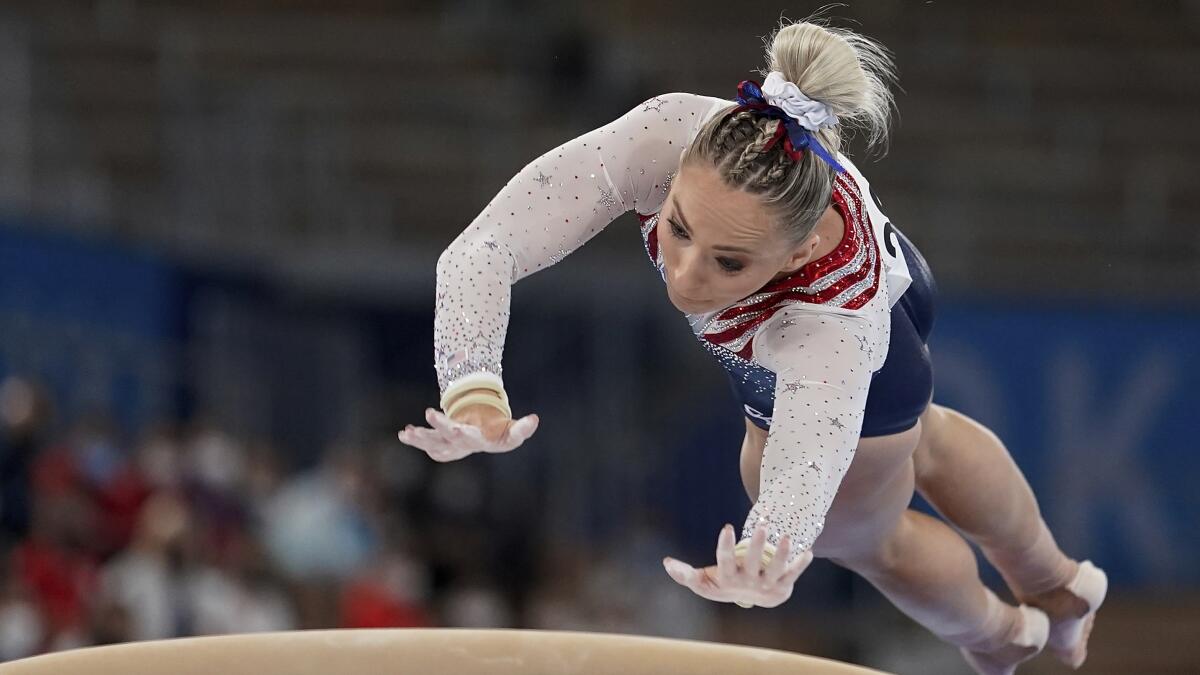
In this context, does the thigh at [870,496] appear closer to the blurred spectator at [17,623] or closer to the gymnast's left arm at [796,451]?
the gymnast's left arm at [796,451]

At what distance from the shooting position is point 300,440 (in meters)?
6.66

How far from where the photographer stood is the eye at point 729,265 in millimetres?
2057

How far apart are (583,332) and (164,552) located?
2.41 meters

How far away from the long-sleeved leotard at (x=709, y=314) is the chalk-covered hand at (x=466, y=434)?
76mm

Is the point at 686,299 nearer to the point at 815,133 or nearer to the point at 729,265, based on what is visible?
the point at 729,265

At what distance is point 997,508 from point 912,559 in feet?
0.63

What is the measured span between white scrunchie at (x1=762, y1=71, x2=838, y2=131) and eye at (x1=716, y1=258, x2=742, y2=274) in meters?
0.20

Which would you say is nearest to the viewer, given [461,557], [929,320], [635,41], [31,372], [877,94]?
[877,94]

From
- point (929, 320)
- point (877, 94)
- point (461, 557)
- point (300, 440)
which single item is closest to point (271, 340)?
point (300, 440)

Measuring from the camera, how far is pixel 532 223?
7.13 feet

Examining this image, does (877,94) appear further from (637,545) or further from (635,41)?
(635,41)

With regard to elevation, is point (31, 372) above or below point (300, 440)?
above

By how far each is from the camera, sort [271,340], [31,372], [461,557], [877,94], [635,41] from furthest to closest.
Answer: [635,41] → [271,340] → [461,557] → [31,372] → [877,94]

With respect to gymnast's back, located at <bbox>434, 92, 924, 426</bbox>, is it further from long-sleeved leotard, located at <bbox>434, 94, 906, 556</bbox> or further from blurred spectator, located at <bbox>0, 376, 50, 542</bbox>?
blurred spectator, located at <bbox>0, 376, 50, 542</bbox>
